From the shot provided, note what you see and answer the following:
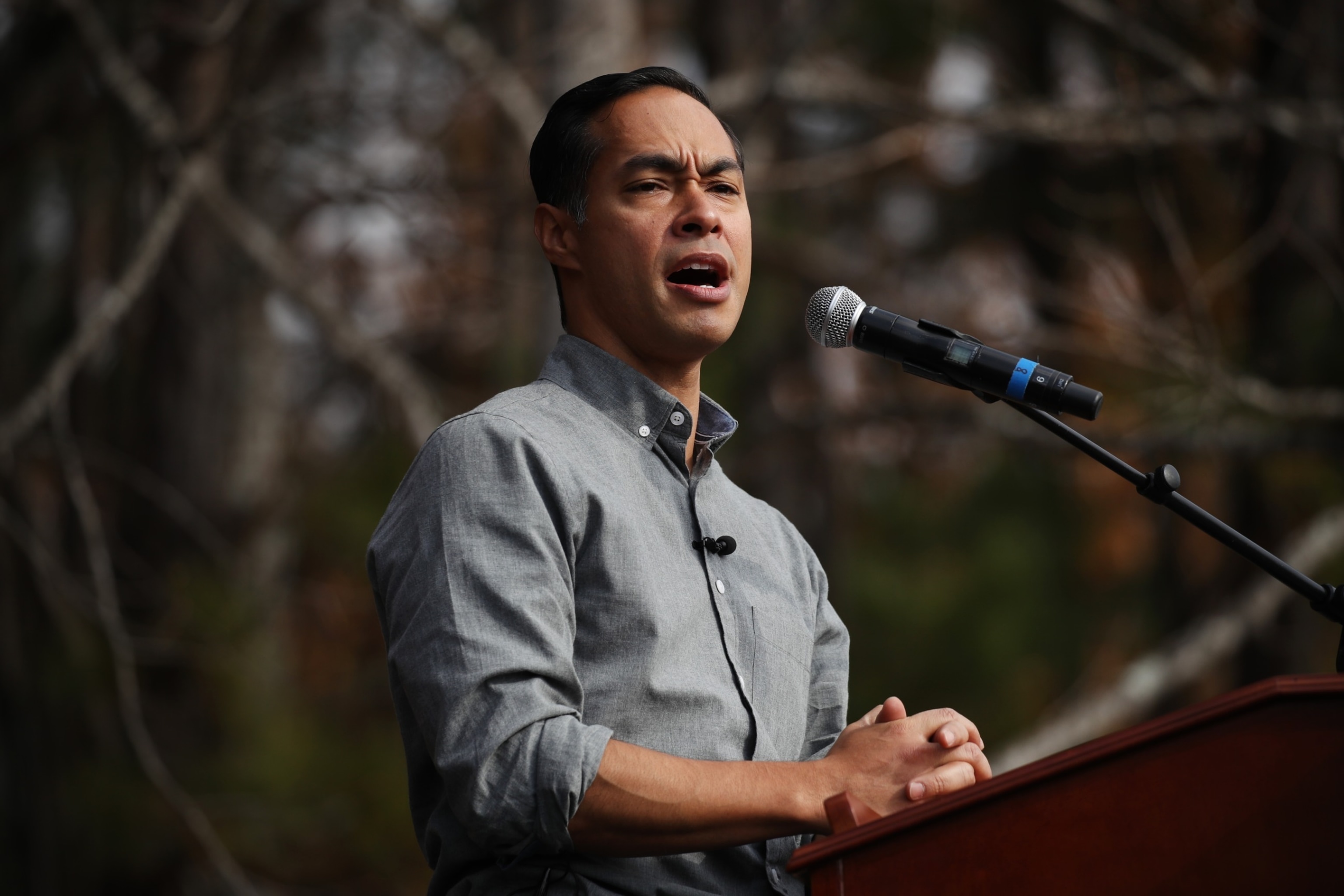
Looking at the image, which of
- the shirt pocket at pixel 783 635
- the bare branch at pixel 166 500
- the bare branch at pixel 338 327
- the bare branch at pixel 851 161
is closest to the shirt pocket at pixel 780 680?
the shirt pocket at pixel 783 635

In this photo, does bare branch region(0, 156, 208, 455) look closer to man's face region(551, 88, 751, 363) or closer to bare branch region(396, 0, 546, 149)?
bare branch region(396, 0, 546, 149)

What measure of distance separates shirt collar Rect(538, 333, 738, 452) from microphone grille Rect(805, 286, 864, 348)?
228 millimetres

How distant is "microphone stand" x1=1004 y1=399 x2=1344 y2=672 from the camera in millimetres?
1784

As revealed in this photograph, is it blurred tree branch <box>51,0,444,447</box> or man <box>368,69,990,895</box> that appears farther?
blurred tree branch <box>51,0,444,447</box>

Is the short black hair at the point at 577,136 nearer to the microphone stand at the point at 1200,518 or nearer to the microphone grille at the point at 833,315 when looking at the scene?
the microphone grille at the point at 833,315

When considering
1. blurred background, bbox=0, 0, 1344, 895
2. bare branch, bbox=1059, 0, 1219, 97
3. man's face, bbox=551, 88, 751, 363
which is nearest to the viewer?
man's face, bbox=551, 88, 751, 363

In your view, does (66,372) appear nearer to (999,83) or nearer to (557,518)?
(557,518)

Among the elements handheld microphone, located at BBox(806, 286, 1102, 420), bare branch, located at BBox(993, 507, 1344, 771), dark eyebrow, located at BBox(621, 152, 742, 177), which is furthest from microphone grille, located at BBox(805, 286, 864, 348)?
bare branch, located at BBox(993, 507, 1344, 771)

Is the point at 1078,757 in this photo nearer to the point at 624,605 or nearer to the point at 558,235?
the point at 624,605

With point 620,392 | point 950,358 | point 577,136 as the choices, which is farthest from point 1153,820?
point 577,136

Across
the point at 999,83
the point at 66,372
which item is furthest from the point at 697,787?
the point at 999,83

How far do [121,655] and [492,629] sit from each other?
3.29 metres

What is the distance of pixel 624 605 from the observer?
1818 mm

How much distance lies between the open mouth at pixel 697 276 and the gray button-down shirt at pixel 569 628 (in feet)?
0.47
